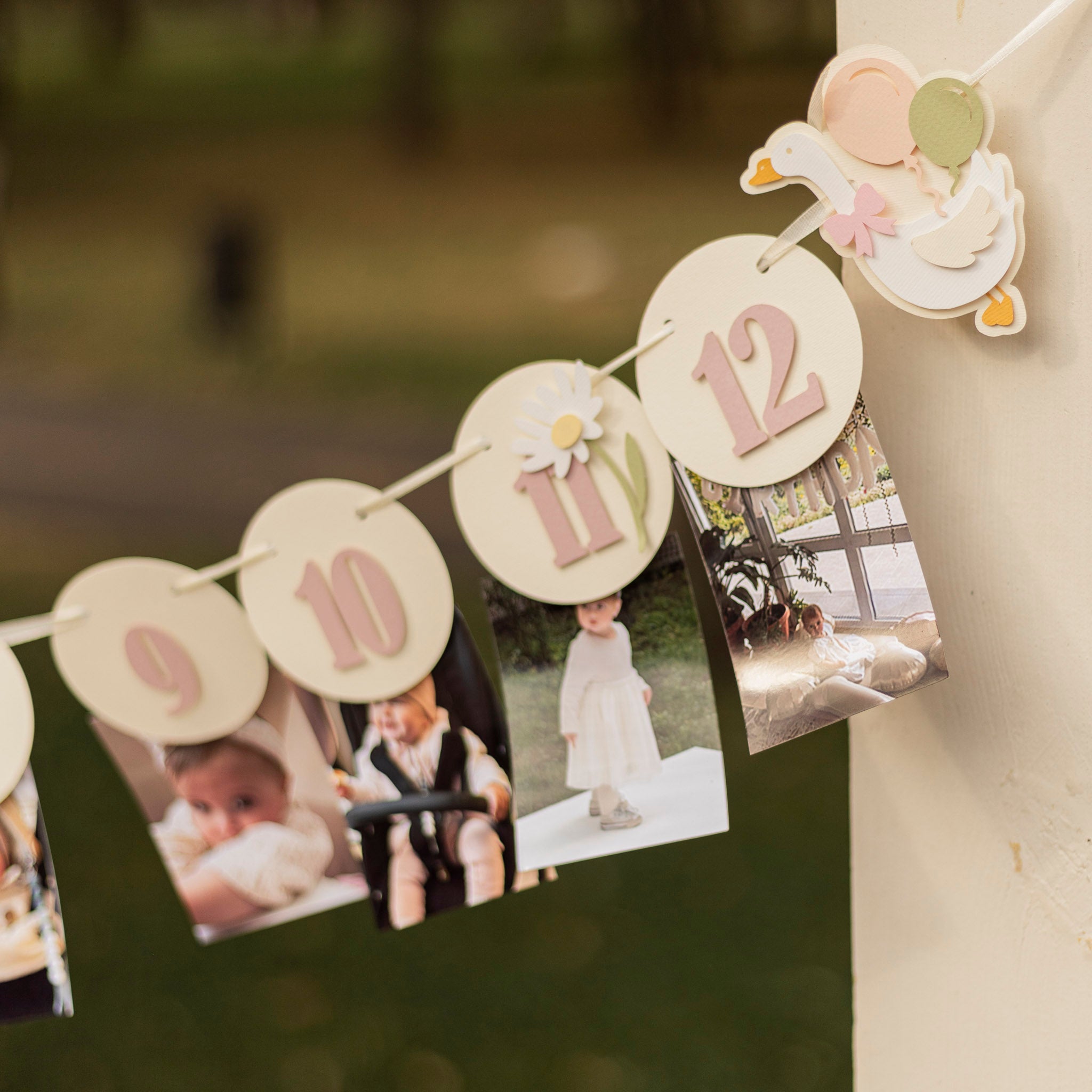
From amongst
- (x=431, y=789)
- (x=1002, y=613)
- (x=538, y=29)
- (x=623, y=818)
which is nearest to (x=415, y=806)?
(x=431, y=789)

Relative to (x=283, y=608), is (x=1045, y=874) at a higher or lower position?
lower

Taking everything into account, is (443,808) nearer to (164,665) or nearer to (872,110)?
(164,665)

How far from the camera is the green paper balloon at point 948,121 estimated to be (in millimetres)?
401

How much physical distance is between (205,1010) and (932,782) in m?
0.48

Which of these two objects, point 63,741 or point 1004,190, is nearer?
point 1004,190

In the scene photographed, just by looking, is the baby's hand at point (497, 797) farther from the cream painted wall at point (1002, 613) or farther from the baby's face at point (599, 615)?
the cream painted wall at point (1002, 613)

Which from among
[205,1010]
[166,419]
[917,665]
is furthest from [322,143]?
[205,1010]

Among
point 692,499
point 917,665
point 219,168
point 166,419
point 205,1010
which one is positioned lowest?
point 205,1010

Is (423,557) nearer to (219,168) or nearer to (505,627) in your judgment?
(505,627)

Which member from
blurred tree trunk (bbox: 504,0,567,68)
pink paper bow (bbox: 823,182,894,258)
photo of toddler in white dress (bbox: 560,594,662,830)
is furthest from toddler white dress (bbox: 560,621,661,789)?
blurred tree trunk (bbox: 504,0,567,68)

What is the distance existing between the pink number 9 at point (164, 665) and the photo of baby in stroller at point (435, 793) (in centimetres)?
8

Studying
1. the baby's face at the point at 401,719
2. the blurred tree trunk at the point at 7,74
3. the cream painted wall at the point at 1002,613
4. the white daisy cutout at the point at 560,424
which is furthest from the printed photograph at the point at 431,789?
the blurred tree trunk at the point at 7,74

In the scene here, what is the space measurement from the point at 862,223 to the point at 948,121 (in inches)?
2.1

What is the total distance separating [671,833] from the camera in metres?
0.52
